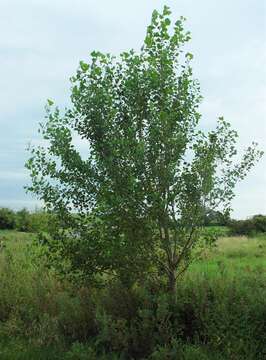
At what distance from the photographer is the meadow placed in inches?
289

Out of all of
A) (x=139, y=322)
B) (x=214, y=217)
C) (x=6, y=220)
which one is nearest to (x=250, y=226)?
(x=6, y=220)

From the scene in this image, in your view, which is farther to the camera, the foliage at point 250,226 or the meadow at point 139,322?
the foliage at point 250,226

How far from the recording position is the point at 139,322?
8.04 meters

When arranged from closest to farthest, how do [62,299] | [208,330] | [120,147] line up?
[208,330]
[120,147]
[62,299]

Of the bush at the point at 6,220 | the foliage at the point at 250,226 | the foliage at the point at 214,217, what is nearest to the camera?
the foliage at the point at 214,217

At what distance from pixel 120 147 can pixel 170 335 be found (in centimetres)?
281

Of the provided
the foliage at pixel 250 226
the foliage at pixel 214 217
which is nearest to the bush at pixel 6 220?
the foliage at pixel 250 226

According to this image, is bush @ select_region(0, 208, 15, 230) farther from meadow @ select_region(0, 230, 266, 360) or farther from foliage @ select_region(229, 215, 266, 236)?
meadow @ select_region(0, 230, 266, 360)

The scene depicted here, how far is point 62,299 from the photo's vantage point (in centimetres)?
869

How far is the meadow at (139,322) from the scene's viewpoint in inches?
289

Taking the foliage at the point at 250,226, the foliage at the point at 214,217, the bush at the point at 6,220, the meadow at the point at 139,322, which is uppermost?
the bush at the point at 6,220

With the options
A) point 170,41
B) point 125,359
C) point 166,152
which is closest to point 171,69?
point 170,41

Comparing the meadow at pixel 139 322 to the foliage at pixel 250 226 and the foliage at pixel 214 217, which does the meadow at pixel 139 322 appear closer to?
the foliage at pixel 214 217

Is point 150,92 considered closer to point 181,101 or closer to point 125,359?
point 181,101
